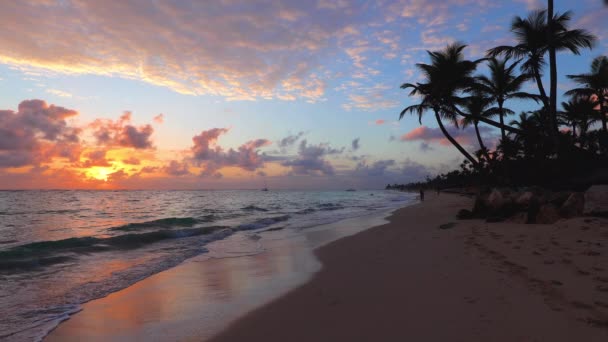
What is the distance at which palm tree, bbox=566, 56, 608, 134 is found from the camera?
92.7ft

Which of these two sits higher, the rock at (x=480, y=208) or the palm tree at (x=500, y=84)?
the palm tree at (x=500, y=84)

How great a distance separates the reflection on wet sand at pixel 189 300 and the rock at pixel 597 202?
8.96 m

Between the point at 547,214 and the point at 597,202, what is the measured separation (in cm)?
156

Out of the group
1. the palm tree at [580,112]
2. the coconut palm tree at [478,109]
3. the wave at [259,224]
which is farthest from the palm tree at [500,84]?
the wave at [259,224]

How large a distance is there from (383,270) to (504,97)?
25.9m

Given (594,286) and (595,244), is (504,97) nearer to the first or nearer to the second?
(595,244)

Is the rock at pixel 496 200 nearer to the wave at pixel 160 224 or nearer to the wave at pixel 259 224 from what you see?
the wave at pixel 259 224

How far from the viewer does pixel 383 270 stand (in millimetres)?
7035

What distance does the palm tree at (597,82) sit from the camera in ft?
92.7

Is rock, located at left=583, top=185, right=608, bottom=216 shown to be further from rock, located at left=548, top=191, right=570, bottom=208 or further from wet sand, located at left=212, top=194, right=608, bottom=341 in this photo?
wet sand, located at left=212, top=194, right=608, bottom=341

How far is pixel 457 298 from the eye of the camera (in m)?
4.84

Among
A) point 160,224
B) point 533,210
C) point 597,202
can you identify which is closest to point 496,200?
point 533,210

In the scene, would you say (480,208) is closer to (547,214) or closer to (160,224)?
(547,214)

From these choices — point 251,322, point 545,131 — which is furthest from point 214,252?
point 545,131
